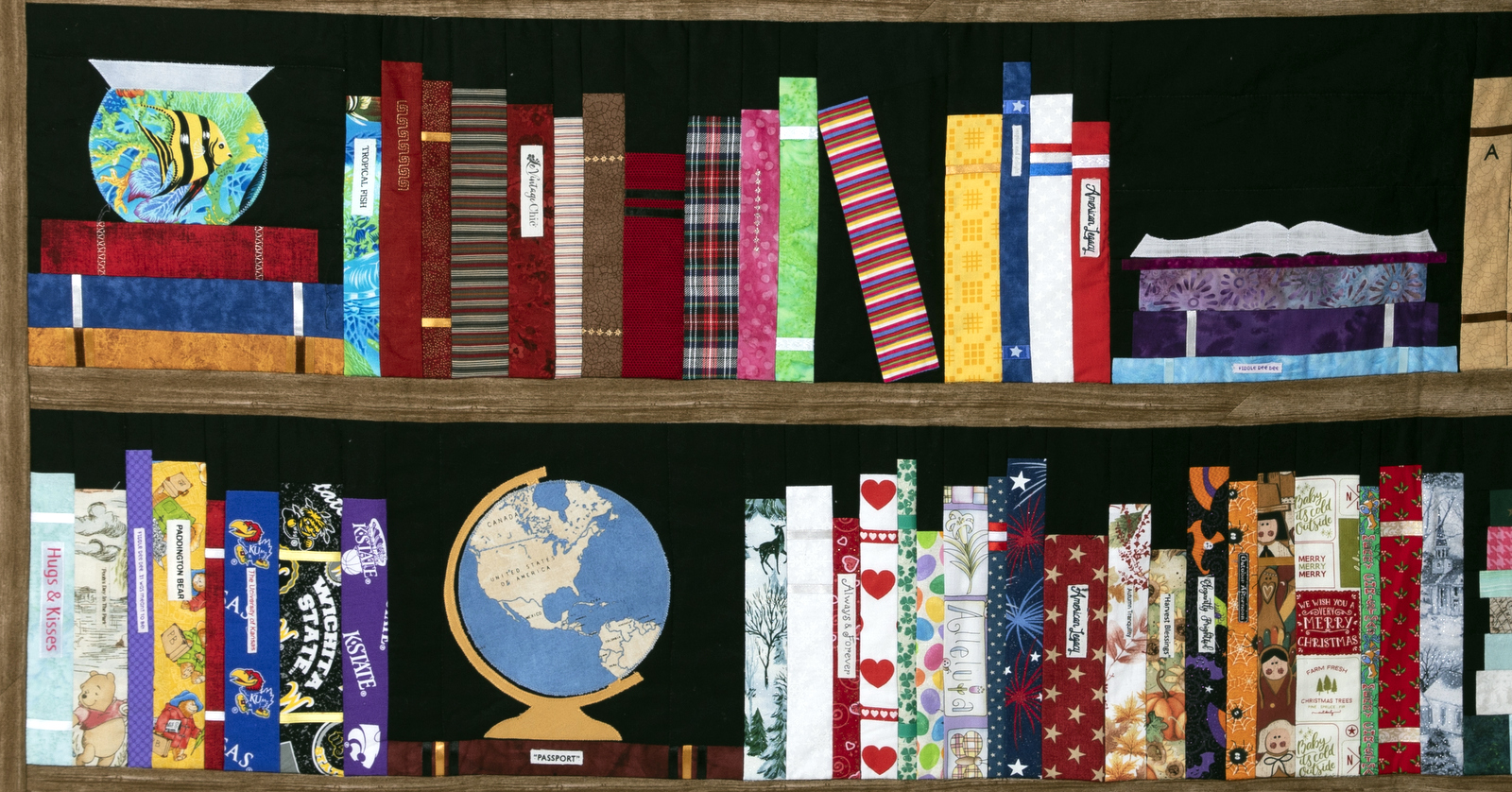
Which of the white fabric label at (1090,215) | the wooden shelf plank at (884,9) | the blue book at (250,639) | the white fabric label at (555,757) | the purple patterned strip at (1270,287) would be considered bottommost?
the white fabric label at (555,757)

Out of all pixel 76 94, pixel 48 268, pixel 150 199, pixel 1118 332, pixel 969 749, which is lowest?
pixel 969 749

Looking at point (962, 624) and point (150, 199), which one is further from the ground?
point (150, 199)

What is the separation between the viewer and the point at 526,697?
1.58 meters

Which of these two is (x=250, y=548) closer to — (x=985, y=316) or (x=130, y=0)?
(x=130, y=0)

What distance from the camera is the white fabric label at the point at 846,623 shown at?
1592 mm

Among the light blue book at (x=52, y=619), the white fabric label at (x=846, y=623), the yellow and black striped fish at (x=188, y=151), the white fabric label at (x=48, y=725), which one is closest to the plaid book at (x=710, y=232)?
the white fabric label at (x=846, y=623)

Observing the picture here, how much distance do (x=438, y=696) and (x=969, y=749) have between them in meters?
1.05

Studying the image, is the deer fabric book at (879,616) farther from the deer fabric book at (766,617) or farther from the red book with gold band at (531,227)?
the red book with gold band at (531,227)

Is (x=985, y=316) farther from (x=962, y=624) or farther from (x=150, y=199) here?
(x=150, y=199)

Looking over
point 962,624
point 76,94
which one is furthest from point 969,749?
point 76,94

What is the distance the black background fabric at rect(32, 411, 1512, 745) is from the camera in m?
1.58

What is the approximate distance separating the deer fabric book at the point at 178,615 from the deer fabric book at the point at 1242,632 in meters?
2.00

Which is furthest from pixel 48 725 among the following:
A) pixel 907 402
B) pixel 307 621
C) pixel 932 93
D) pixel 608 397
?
pixel 932 93

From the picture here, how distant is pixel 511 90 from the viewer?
1.56m
